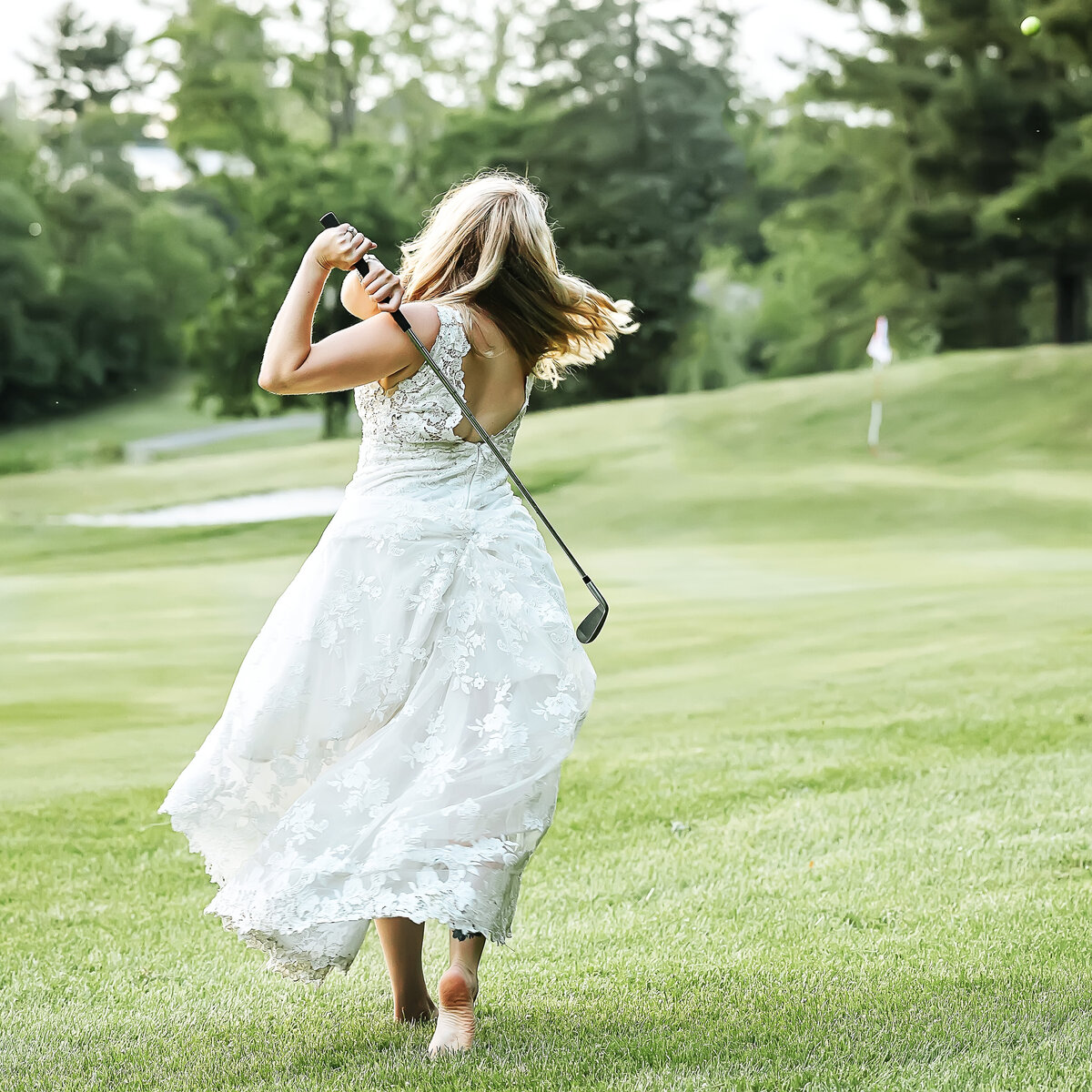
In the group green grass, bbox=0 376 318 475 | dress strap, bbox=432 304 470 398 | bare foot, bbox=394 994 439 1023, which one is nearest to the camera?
dress strap, bbox=432 304 470 398

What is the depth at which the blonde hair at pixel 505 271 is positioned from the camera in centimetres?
219

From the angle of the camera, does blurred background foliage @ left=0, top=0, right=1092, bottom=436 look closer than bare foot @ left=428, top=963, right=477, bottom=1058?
No

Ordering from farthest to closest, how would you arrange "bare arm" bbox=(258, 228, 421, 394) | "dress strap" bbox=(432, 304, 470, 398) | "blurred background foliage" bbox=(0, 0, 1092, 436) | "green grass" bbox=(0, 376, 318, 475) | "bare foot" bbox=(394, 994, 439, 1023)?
"green grass" bbox=(0, 376, 318, 475) < "blurred background foliage" bbox=(0, 0, 1092, 436) < "bare foot" bbox=(394, 994, 439, 1023) < "dress strap" bbox=(432, 304, 470, 398) < "bare arm" bbox=(258, 228, 421, 394)

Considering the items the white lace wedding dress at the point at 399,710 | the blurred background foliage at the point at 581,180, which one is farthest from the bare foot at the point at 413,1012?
the blurred background foliage at the point at 581,180

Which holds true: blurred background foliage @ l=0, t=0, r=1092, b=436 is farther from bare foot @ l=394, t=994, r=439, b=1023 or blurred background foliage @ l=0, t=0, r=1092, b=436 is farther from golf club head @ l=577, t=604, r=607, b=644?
bare foot @ l=394, t=994, r=439, b=1023

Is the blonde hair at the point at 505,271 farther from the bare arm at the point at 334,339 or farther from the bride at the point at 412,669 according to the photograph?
the bare arm at the point at 334,339

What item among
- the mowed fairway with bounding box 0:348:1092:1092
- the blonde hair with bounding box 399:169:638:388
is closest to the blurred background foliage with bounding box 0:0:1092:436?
the mowed fairway with bounding box 0:348:1092:1092

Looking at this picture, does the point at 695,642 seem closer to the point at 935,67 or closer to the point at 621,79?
the point at 935,67

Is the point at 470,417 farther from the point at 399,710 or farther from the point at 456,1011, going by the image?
the point at 456,1011

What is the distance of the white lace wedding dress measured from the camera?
2.12m

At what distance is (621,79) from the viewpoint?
21359mm

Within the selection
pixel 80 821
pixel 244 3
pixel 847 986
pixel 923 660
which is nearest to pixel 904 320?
pixel 244 3

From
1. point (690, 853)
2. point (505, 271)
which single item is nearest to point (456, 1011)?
point (505, 271)

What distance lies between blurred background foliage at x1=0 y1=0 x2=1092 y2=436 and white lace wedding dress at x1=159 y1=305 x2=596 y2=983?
16356 mm
